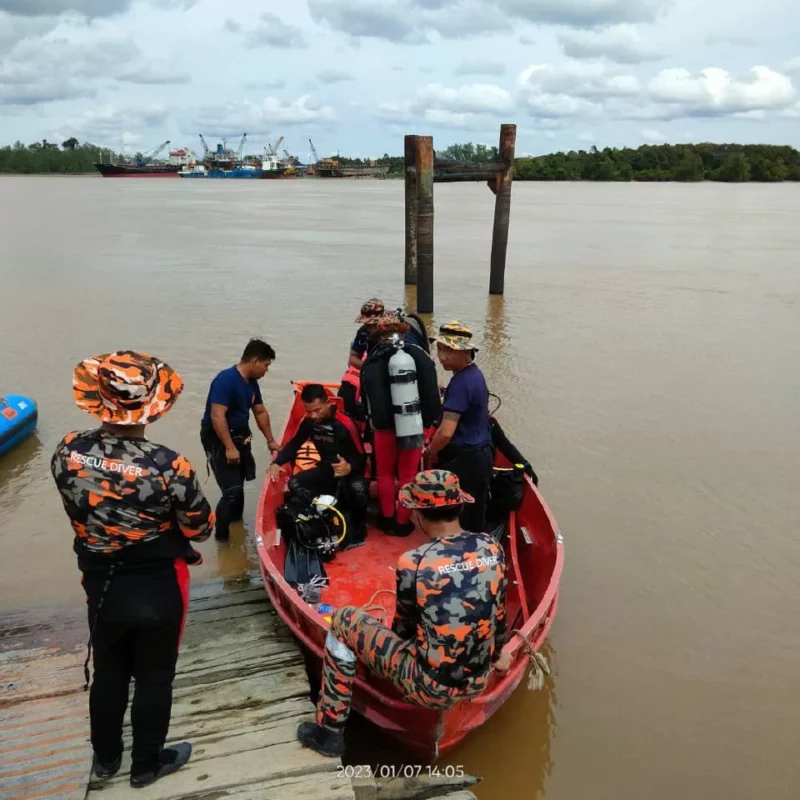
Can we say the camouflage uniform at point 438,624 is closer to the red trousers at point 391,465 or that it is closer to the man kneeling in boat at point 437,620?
the man kneeling in boat at point 437,620

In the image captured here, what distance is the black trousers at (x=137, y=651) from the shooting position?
2691 mm

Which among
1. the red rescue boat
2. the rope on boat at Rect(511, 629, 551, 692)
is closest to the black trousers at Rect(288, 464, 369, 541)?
the red rescue boat

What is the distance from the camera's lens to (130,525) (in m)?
2.60

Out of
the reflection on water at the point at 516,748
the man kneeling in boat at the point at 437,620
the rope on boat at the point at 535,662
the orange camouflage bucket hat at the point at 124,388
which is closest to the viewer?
the orange camouflage bucket hat at the point at 124,388

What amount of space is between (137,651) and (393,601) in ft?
7.09

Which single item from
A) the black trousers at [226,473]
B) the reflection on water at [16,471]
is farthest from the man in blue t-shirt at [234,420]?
the reflection on water at [16,471]

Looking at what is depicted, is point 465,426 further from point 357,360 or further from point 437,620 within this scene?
point 357,360

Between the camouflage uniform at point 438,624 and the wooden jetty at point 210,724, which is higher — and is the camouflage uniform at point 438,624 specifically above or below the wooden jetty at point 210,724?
above

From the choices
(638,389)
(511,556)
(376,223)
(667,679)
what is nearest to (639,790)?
(667,679)

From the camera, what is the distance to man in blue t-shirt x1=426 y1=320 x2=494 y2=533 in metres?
4.54

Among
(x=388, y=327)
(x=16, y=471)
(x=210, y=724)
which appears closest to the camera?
(x=210, y=724)

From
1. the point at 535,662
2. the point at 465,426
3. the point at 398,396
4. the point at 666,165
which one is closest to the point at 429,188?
the point at 398,396

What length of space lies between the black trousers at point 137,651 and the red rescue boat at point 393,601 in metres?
1.06
